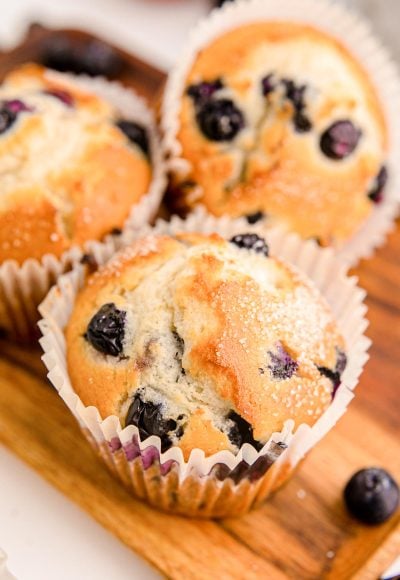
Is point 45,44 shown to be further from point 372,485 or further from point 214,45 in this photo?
point 372,485

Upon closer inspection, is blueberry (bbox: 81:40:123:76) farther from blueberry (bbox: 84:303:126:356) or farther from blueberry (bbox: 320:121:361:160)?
blueberry (bbox: 84:303:126:356)

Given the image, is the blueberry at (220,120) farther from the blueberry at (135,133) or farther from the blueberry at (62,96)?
the blueberry at (62,96)

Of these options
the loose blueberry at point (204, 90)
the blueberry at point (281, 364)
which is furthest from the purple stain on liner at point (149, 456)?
the loose blueberry at point (204, 90)

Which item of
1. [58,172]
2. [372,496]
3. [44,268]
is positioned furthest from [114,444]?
[58,172]

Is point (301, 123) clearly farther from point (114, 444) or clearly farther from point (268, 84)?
point (114, 444)

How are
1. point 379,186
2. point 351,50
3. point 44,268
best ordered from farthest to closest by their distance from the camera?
point 351,50 < point 379,186 < point 44,268

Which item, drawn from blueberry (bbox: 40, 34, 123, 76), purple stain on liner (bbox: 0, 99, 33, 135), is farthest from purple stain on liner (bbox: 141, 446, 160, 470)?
blueberry (bbox: 40, 34, 123, 76)

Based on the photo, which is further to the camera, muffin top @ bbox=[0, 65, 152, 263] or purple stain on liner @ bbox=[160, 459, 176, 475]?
muffin top @ bbox=[0, 65, 152, 263]
